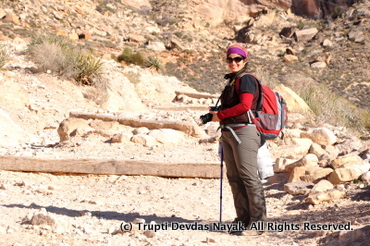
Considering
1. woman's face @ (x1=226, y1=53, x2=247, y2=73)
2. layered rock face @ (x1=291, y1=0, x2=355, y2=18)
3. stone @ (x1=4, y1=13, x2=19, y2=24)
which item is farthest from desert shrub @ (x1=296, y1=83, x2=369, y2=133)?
layered rock face @ (x1=291, y1=0, x2=355, y2=18)

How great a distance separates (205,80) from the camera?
29.7 meters

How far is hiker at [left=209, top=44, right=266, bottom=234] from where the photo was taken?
12.3 feet

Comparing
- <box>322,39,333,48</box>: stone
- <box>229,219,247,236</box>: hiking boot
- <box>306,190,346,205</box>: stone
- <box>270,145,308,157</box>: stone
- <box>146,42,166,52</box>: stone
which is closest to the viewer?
<box>229,219,247,236</box>: hiking boot

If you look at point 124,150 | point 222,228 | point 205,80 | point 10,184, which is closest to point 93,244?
point 222,228

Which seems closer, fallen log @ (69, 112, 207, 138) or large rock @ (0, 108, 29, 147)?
fallen log @ (69, 112, 207, 138)

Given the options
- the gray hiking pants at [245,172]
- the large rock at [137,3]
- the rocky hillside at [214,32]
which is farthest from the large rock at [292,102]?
the large rock at [137,3]

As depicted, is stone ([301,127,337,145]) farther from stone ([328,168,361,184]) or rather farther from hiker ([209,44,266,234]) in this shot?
hiker ([209,44,266,234])

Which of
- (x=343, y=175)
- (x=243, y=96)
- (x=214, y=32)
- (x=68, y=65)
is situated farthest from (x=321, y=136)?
(x=214, y=32)

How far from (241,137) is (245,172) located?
0.28 metres

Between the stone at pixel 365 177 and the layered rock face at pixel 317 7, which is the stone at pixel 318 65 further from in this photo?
the stone at pixel 365 177

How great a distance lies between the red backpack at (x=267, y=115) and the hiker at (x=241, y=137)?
43mm

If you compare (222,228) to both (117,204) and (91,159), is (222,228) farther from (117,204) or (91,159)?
(91,159)

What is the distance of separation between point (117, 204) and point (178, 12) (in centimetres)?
4283

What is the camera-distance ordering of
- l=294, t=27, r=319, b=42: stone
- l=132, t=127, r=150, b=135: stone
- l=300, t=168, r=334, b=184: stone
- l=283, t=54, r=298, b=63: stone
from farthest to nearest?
l=294, t=27, r=319, b=42: stone
l=283, t=54, r=298, b=63: stone
l=132, t=127, r=150, b=135: stone
l=300, t=168, r=334, b=184: stone
